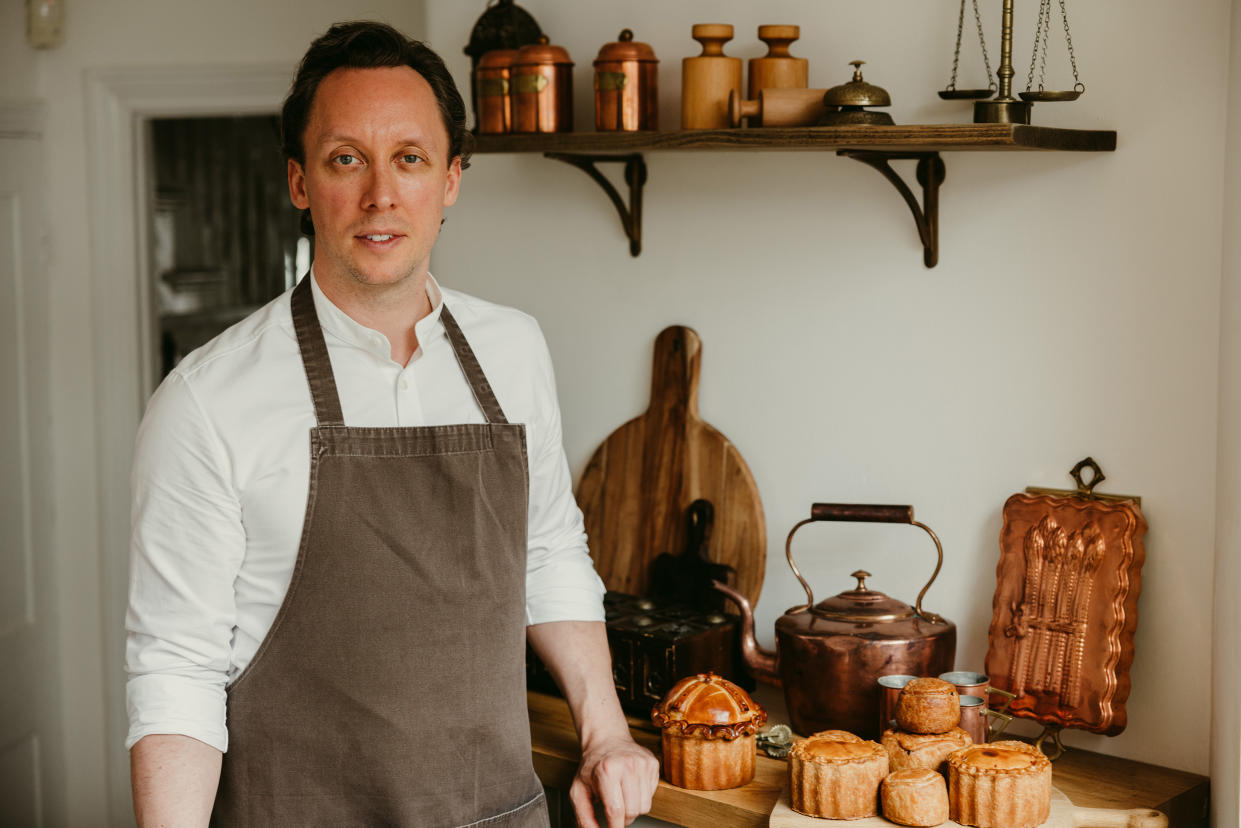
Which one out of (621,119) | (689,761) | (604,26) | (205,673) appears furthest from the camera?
(604,26)

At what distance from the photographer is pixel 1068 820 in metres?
1.49

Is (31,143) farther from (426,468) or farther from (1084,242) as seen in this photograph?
(1084,242)

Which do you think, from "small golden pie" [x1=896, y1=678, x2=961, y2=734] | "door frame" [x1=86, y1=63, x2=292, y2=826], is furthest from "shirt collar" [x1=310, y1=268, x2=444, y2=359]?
"door frame" [x1=86, y1=63, x2=292, y2=826]

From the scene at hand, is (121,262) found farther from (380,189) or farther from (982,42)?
(982,42)

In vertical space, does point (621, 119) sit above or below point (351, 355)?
above

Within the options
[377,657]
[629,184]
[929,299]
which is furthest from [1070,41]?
[377,657]

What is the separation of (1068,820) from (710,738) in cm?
45

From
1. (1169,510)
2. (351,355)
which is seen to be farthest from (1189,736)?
(351,355)

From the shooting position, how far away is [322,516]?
150 cm

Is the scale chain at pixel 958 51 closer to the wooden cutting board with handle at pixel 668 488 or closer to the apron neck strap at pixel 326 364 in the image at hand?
the wooden cutting board with handle at pixel 668 488

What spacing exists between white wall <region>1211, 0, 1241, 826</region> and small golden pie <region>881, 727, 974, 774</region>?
0.31 m

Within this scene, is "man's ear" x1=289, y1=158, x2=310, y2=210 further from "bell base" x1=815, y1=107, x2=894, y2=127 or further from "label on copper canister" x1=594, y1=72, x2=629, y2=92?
"bell base" x1=815, y1=107, x2=894, y2=127

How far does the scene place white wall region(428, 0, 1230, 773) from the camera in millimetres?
1715

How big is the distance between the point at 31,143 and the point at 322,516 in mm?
2021
